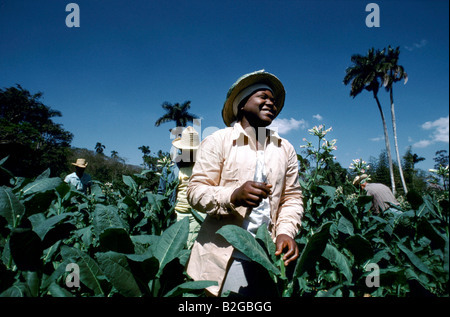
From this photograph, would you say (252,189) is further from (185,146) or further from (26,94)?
(26,94)

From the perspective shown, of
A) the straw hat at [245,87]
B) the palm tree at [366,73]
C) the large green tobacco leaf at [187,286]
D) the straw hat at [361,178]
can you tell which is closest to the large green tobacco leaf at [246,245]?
the large green tobacco leaf at [187,286]

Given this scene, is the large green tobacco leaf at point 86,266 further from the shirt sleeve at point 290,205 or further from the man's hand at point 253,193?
the shirt sleeve at point 290,205

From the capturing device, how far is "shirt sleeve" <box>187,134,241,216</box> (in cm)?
122

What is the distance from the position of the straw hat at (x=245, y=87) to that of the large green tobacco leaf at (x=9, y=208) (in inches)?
53.8

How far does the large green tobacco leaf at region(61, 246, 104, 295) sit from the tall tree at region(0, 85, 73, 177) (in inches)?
1010

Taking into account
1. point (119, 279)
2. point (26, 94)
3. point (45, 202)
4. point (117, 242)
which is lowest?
point (119, 279)

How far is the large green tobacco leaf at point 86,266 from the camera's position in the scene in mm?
934

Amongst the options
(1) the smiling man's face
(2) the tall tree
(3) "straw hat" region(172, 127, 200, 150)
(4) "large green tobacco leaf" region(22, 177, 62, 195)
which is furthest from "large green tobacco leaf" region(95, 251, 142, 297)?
(2) the tall tree

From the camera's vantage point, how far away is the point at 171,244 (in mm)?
1021

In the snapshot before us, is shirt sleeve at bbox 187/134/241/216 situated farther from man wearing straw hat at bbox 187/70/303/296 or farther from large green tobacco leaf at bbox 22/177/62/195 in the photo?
large green tobacco leaf at bbox 22/177/62/195
